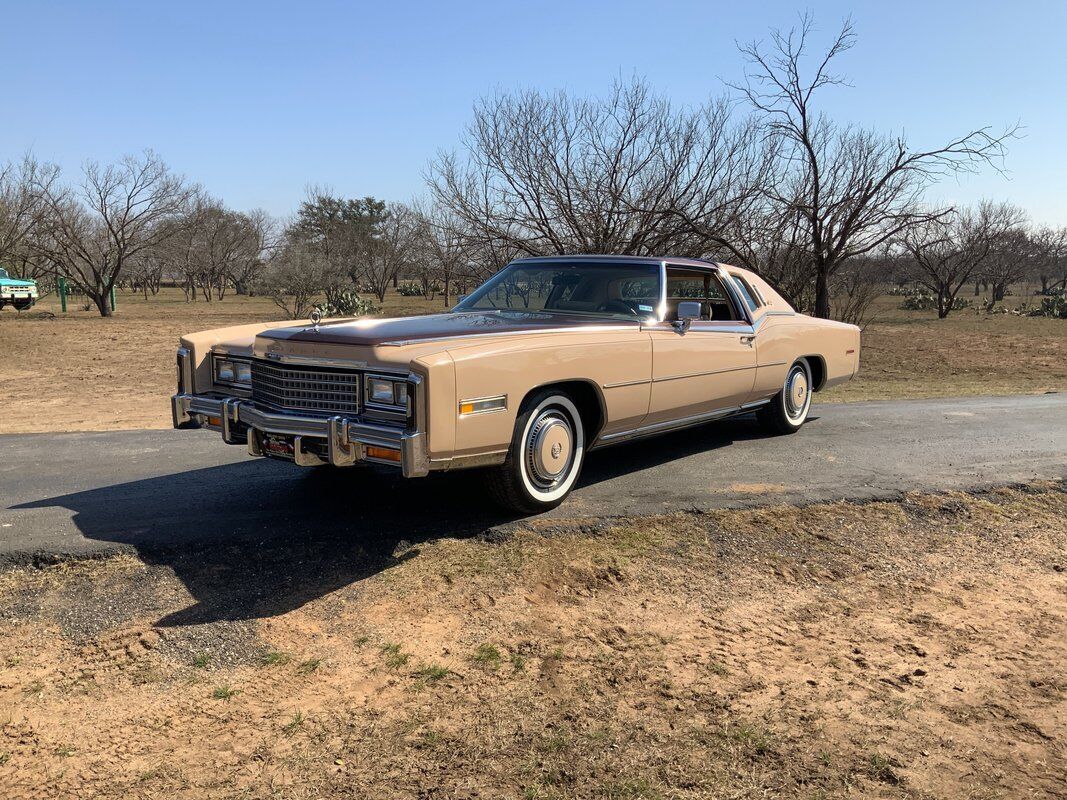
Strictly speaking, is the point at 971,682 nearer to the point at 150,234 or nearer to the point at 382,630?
the point at 382,630

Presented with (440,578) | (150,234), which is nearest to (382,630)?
(440,578)

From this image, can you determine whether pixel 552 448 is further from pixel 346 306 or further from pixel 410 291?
pixel 410 291

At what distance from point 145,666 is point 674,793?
6.90 ft

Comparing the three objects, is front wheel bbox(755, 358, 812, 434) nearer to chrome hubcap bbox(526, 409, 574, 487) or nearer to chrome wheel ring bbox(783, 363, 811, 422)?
chrome wheel ring bbox(783, 363, 811, 422)

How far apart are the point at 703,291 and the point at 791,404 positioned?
1.49m

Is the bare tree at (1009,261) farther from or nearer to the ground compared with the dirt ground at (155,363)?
farther from the ground

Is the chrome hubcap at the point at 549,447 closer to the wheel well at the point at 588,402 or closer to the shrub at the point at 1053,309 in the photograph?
the wheel well at the point at 588,402

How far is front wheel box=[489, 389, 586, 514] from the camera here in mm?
4559

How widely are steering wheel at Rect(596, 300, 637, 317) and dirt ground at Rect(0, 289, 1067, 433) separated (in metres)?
5.35

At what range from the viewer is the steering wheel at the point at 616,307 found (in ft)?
18.4

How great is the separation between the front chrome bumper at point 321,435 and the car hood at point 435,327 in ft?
1.37

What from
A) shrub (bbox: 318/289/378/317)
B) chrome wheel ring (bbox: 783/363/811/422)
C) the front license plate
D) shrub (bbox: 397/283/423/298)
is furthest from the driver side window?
→ shrub (bbox: 397/283/423/298)

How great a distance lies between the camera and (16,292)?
31.3m

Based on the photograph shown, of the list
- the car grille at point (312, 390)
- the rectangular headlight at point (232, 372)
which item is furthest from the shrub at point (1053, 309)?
the car grille at point (312, 390)
